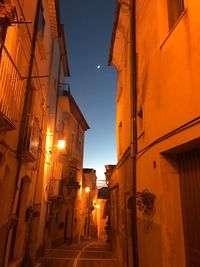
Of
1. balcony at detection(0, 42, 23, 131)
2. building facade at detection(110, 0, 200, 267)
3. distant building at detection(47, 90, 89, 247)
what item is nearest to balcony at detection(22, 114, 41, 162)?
balcony at detection(0, 42, 23, 131)

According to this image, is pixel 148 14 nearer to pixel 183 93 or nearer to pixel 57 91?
pixel 183 93

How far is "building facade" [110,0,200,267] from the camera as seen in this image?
4.41 m

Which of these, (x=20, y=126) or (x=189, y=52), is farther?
(x=20, y=126)

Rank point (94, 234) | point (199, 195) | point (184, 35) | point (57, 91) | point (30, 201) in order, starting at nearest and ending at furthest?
point (199, 195) < point (184, 35) < point (30, 201) < point (57, 91) < point (94, 234)

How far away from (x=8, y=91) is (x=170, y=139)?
151 inches

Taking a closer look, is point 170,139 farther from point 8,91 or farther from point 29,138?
point 29,138

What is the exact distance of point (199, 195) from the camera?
435cm

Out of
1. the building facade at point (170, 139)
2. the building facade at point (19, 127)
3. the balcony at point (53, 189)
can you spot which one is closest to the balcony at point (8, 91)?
the building facade at point (19, 127)

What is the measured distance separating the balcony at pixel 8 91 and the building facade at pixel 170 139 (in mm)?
3421

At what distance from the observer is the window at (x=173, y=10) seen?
5.66 metres

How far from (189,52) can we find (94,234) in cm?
3592

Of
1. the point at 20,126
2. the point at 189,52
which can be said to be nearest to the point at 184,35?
the point at 189,52

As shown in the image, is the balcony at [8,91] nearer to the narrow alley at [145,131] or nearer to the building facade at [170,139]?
the narrow alley at [145,131]

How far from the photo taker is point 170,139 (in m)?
4.95
